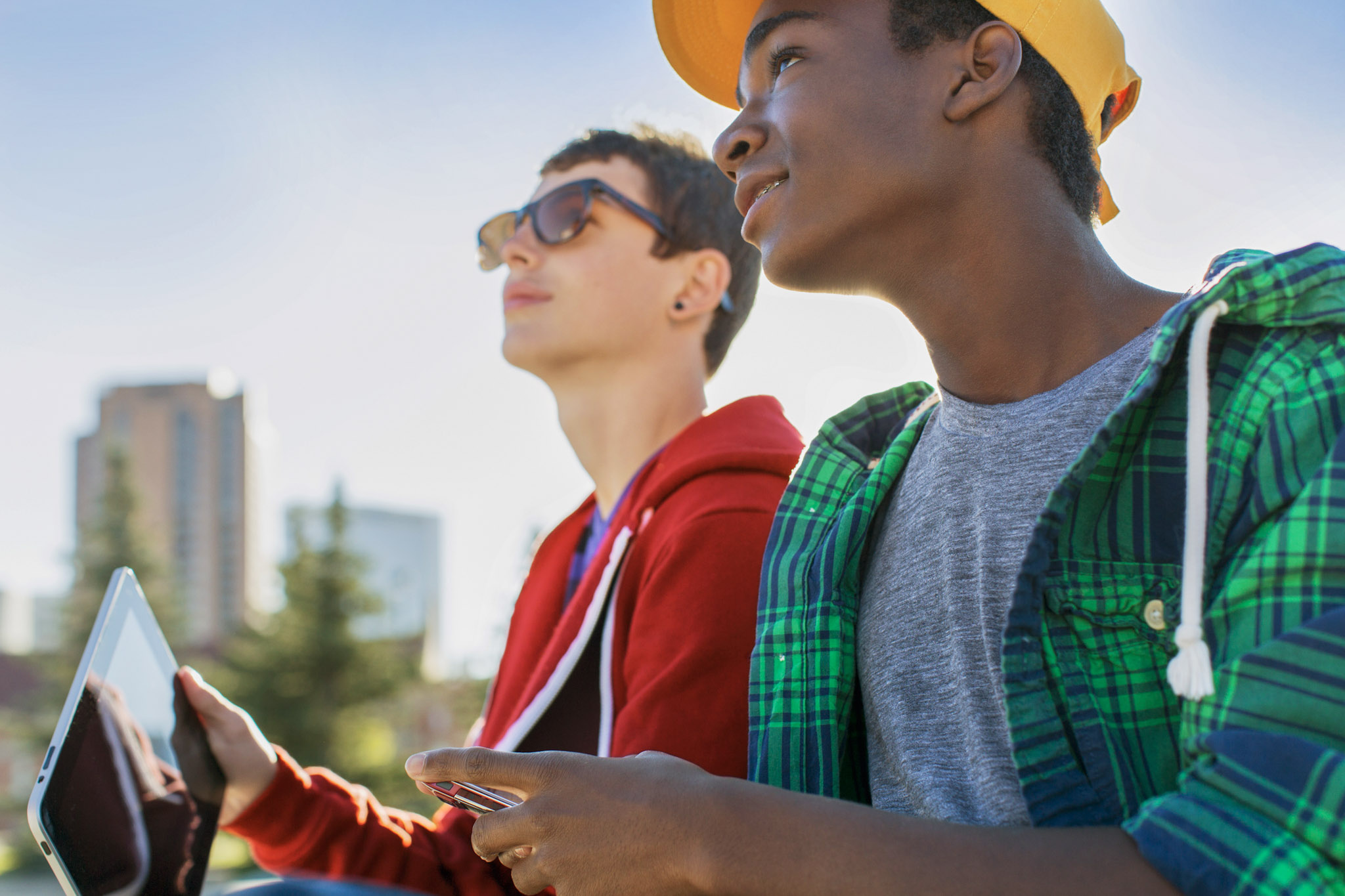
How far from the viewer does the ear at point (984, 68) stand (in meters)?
1.82

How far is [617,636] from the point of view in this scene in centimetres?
238

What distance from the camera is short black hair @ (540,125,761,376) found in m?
3.32

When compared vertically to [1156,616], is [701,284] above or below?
above

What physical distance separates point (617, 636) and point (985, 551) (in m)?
0.98

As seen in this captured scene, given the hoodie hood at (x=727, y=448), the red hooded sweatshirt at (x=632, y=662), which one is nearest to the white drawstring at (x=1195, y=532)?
the red hooded sweatshirt at (x=632, y=662)

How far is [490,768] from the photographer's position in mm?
1387

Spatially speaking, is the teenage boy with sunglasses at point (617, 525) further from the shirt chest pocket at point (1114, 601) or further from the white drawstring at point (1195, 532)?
the white drawstring at point (1195, 532)

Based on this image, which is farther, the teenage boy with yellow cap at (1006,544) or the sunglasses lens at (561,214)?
the sunglasses lens at (561,214)

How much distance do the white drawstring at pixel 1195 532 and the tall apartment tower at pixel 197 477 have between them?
62986mm

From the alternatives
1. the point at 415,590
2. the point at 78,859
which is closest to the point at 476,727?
the point at 78,859

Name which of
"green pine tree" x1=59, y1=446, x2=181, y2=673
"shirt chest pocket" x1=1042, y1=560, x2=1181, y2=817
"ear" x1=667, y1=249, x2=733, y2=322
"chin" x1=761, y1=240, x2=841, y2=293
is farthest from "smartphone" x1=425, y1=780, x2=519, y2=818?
"green pine tree" x1=59, y1=446, x2=181, y2=673

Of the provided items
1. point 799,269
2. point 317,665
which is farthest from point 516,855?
point 317,665

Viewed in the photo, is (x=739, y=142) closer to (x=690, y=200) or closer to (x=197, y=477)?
(x=690, y=200)

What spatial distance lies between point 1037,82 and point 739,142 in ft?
1.77
